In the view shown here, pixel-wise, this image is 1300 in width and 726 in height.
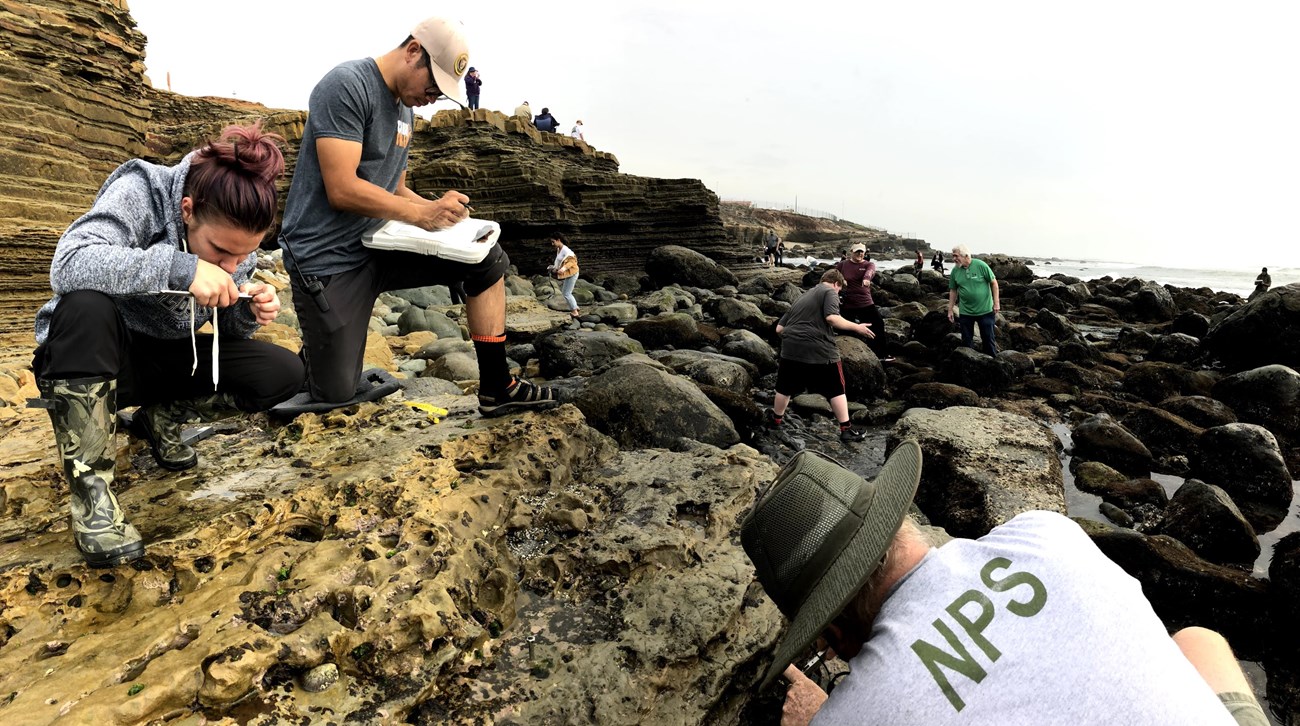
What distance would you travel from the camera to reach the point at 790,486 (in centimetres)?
162

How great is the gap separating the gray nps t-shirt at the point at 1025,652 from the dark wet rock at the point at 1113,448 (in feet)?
20.3

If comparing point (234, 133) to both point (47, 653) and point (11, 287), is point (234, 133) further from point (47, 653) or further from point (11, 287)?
point (11, 287)

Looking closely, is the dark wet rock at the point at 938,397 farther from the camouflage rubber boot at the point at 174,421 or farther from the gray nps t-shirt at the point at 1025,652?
the camouflage rubber boot at the point at 174,421

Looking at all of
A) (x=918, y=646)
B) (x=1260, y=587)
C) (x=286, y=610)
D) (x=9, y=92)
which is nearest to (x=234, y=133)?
(x=286, y=610)

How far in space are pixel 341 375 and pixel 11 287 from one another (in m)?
7.13

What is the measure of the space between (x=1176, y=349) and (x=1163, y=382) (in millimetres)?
4018

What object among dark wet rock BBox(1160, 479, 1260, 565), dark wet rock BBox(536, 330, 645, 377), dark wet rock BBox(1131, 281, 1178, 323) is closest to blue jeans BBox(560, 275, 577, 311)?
dark wet rock BBox(536, 330, 645, 377)

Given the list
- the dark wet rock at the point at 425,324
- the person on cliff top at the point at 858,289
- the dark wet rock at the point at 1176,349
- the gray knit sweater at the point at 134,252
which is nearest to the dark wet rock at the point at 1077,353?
the dark wet rock at the point at 1176,349

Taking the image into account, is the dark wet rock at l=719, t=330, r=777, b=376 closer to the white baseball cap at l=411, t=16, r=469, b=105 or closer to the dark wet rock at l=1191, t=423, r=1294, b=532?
the dark wet rock at l=1191, t=423, r=1294, b=532

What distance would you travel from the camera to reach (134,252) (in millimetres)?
1974

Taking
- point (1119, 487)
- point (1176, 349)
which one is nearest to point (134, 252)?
point (1119, 487)

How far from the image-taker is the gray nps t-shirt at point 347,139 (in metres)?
2.75

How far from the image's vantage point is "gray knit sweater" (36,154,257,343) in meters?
1.97

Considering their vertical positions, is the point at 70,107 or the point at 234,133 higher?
the point at 70,107
